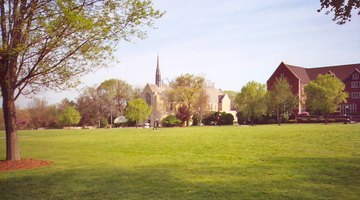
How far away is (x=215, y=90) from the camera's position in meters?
109

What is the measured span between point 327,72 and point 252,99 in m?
31.7

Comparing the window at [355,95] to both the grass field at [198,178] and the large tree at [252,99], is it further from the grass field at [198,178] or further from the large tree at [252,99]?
the grass field at [198,178]

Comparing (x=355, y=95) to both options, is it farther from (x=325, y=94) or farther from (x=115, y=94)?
(x=115, y=94)

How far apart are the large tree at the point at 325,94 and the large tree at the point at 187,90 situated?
1006 inches

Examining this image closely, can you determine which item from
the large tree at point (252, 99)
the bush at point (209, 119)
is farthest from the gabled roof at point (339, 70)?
the bush at point (209, 119)

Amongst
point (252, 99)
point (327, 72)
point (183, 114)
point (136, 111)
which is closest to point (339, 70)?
point (327, 72)

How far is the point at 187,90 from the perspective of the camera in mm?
78438

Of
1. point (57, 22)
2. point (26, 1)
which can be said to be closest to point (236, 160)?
point (57, 22)

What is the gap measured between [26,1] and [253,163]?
11.5 meters

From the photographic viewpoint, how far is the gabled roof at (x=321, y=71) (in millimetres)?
81688

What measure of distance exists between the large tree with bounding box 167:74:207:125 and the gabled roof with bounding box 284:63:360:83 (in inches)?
994

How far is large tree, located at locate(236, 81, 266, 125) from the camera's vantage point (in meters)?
66.3

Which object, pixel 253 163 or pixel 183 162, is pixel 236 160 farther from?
pixel 183 162

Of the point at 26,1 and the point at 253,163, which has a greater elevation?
the point at 26,1
